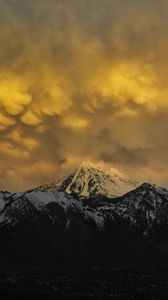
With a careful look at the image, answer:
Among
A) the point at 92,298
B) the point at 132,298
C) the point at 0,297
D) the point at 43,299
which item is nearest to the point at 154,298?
the point at 132,298

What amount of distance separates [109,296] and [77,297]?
1193 cm

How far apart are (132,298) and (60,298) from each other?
967 inches

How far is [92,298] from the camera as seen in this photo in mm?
192500

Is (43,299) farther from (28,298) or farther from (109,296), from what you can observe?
(109,296)

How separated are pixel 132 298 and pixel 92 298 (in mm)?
13605

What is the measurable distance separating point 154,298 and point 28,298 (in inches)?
1693

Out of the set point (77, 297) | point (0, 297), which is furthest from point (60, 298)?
point (0, 297)

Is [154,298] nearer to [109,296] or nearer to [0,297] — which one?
[109,296]

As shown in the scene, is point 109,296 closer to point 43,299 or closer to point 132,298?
point 132,298

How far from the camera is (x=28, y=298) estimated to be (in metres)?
193

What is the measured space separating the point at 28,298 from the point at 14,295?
A: 9.03m

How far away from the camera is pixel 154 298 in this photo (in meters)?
192

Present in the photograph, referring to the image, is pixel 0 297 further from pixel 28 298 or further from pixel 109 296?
pixel 109 296

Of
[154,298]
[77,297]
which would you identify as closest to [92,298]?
[77,297]
